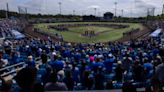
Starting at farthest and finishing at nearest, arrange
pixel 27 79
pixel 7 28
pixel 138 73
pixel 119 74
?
pixel 7 28, pixel 119 74, pixel 138 73, pixel 27 79

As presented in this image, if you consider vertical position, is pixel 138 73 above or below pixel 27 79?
below

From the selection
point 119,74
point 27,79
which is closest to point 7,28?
point 119,74

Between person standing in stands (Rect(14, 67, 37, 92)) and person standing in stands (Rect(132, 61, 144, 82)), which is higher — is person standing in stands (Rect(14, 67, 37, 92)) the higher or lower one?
the higher one

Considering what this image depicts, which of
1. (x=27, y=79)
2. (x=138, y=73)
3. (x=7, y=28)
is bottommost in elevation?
(x=7, y=28)

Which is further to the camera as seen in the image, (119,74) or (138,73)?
(119,74)

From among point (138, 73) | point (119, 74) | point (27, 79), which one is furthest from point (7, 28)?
point (27, 79)

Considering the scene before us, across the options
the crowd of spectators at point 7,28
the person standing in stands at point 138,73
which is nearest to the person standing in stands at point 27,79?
the person standing in stands at point 138,73

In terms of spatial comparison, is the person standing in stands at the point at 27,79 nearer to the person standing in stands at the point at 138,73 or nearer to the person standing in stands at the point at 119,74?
the person standing in stands at the point at 138,73

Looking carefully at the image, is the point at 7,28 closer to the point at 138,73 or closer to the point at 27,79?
the point at 138,73

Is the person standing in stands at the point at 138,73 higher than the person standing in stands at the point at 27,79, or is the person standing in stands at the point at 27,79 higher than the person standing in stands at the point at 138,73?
the person standing in stands at the point at 27,79

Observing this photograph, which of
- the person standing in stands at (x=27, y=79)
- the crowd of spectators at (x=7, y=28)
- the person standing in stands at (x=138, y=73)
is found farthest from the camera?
the crowd of spectators at (x=7, y=28)

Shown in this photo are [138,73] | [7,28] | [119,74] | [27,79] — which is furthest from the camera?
[7,28]

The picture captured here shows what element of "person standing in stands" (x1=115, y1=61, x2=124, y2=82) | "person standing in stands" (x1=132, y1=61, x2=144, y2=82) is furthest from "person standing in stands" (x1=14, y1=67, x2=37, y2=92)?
"person standing in stands" (x1=115, y1=61, x2=124, y2=82)

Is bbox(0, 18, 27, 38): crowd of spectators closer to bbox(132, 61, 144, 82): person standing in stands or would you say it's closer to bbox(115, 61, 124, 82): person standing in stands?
bbox(115, 61, 124, 82): person standing in stands
